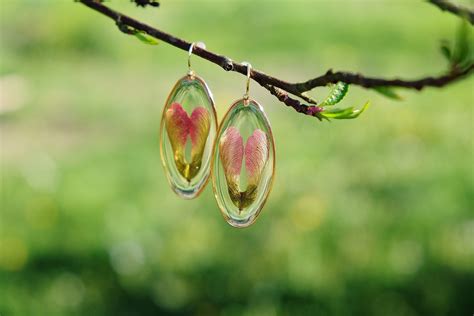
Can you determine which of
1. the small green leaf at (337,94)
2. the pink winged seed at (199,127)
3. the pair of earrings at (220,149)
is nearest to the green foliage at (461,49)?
the small green leaf at (337,94)

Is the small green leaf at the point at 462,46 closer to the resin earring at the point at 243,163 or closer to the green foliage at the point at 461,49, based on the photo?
the green foliage at the point at 461,49

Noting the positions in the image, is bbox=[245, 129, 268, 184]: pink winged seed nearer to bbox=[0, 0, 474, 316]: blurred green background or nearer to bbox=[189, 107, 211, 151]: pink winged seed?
bbox=[189, 107, 211, 151]: pink winged seed

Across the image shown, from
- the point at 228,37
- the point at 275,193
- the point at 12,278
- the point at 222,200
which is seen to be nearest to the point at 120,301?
the point at 12,278

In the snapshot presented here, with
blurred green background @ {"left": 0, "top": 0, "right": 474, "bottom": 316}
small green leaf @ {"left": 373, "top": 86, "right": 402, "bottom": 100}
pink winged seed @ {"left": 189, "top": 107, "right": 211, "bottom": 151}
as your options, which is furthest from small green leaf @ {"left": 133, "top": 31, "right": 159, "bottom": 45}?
blurred green background @ {"left": 0, "top": 0, "right": 474, "bottom": 316}

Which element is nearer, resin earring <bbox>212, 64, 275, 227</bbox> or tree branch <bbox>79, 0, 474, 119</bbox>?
tree branch <bbox>79, 0, 474, 119</bbox>

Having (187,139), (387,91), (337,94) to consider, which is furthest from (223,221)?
(387,91)

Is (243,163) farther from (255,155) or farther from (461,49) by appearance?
(461,49)

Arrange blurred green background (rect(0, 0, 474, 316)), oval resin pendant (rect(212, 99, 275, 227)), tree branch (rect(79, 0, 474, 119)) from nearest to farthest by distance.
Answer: tree branch (rect(79, 0, 474, 119)) < oval resin pendant (rect(212, 99, 275, 227)) < blurred green background (rect(0, 0, 474, 316))

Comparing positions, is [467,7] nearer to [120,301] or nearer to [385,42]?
[120,301]
